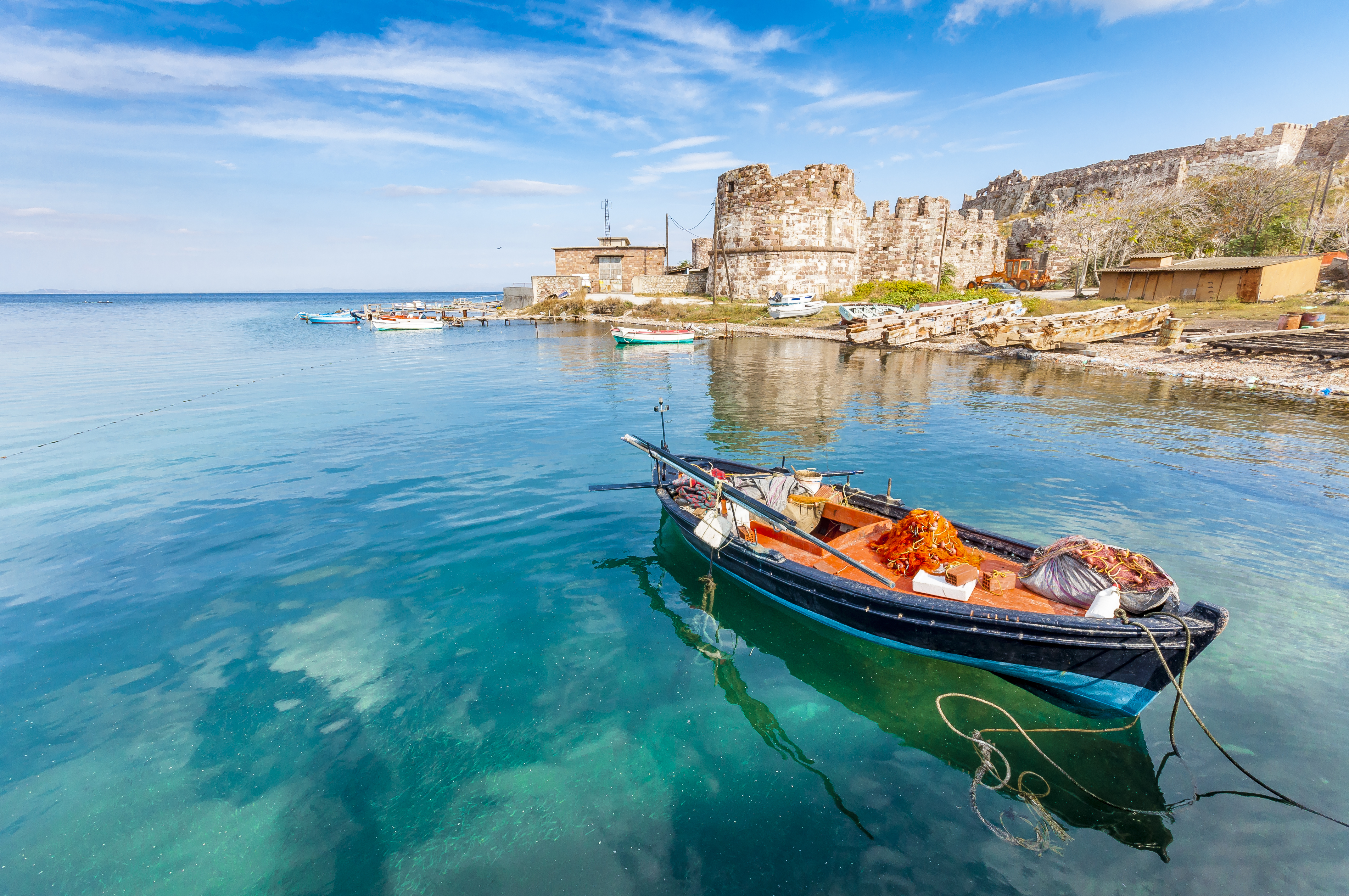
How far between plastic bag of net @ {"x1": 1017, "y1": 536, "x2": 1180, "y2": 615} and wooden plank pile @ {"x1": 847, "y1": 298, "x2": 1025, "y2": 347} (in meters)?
31.0

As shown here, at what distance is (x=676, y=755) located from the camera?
262 inches

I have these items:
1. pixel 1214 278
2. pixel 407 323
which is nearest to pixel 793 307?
pixel 1214 278

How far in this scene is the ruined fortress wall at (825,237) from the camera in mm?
48719

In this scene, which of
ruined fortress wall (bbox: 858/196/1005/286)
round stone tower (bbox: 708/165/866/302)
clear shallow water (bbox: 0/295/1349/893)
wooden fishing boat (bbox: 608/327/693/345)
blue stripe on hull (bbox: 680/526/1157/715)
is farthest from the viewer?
ruined fortress wall (bbox: 858/196/1005/286)

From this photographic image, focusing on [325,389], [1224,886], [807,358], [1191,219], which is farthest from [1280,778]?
[1191,219]

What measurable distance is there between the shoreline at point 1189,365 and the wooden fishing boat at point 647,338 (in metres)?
12.2

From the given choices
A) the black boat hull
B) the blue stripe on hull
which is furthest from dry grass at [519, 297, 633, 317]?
the blue stripe on hull

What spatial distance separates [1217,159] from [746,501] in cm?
7422

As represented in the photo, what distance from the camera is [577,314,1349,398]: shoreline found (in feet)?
76.5

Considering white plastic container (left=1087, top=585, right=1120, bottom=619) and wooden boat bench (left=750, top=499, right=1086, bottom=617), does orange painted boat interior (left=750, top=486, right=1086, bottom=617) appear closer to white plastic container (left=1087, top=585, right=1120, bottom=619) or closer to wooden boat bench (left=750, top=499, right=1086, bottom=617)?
wooden boat bench (left=750, top=499, right=1086, bottom=617)

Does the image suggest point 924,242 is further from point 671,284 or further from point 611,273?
point 611,273

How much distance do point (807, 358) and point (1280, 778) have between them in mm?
30978

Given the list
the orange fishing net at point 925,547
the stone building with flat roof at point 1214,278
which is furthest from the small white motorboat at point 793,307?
the orange fishing net at point 925,547

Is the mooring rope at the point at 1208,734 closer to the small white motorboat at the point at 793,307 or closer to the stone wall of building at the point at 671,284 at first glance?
the small white motorboat at the point at 793,307
